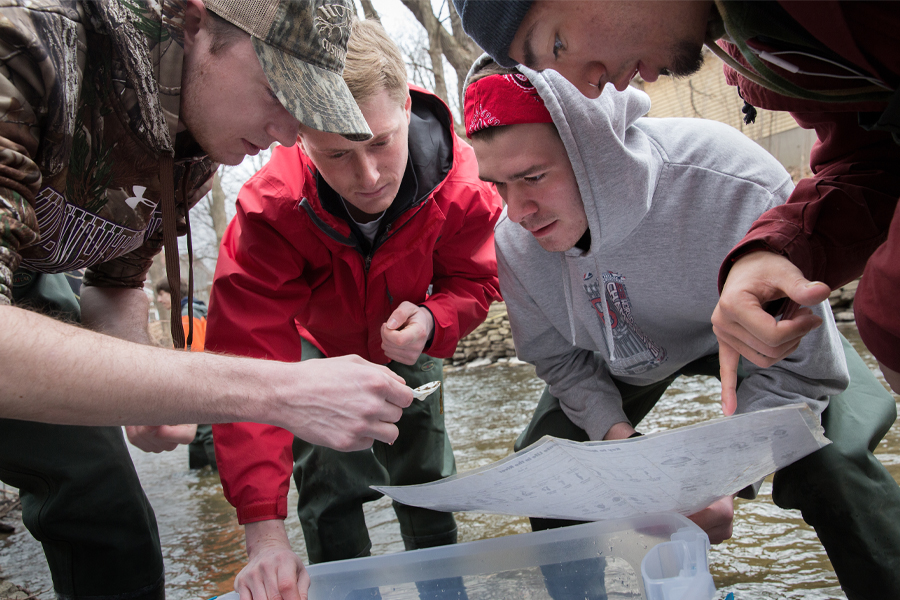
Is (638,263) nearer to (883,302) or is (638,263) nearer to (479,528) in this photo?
Answer: (883,302)

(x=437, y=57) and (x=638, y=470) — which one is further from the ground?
(x=437, y=57)

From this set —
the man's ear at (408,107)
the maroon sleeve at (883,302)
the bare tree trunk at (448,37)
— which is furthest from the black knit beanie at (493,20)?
the bare tree trunk at (448,37)

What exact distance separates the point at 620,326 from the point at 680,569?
2.90ft

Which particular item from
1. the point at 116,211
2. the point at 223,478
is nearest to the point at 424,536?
the point at 223,478

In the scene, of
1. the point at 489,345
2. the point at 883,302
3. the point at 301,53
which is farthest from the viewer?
the point at 489,345

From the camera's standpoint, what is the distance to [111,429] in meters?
1.76

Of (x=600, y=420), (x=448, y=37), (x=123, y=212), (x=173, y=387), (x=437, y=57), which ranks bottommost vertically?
(x=600, y=420)

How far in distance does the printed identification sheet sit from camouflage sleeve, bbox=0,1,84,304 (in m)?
0.84

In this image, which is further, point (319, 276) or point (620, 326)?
point (319, 276)

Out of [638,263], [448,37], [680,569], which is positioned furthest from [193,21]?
[448,37]

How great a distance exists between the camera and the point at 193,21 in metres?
1.55

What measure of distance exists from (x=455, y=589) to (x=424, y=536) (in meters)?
0.94

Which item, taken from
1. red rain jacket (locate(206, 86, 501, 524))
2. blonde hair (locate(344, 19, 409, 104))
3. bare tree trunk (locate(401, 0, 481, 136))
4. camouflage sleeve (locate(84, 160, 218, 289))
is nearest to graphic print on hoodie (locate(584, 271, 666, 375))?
red rain jacket (locate(206, 86, 501, 524))

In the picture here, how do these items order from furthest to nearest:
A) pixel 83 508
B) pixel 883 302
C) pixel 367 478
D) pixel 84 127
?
pixel 367 478 → pixel 83 508 → pixel 84 127 → pixel 883 302
